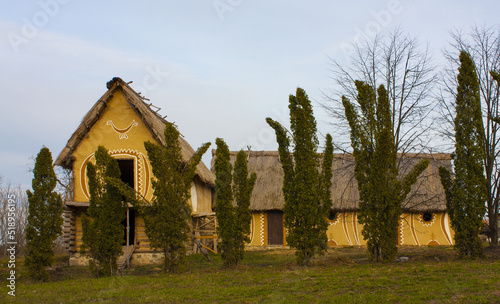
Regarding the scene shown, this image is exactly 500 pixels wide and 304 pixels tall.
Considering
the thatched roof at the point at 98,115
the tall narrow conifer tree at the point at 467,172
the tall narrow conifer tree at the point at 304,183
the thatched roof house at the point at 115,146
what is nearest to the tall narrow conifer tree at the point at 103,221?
the thatched roof house at the point at 115,146

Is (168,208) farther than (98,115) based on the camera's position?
No

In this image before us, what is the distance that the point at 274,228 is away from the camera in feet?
85.3

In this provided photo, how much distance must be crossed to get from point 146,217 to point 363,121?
804 centimetres

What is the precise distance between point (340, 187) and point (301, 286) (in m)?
15.4

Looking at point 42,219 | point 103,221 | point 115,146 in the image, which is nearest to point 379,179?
point 103,221

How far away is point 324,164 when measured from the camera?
15953 millimetres

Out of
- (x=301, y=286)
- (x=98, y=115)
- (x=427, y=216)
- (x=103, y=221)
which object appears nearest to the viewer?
(x=301, y=286)

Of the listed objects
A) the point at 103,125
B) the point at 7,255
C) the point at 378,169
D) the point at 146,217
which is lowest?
the point at 7,255

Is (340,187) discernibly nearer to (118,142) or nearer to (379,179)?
(379,179)

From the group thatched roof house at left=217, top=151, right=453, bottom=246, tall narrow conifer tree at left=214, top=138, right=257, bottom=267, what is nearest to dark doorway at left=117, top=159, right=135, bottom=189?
thatched roof house at left=217, top=151, right=453, bottom=246

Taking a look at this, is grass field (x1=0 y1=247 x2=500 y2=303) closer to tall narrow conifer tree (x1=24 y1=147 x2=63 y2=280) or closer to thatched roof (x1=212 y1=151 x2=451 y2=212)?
tall narrow conifer tree (x1=24 y1=147 x2=63 y2=280)

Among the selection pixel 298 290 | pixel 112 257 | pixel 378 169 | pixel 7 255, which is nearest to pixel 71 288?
pixel 112 257

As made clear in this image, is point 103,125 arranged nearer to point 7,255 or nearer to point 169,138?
point 169,138

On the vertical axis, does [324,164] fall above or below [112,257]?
above
